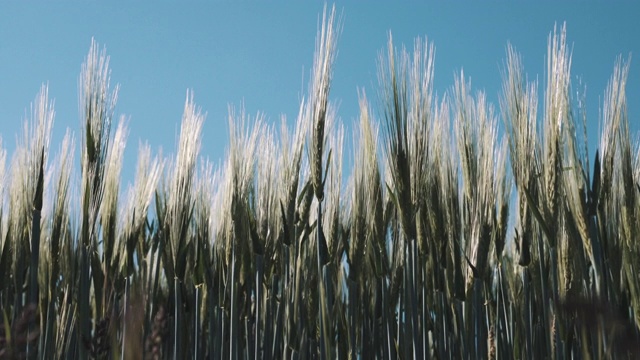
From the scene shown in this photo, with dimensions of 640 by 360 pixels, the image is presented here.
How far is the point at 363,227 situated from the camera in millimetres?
2980

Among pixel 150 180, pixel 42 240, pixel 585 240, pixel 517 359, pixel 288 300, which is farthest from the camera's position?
pixel 42 240

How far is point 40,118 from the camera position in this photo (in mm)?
2998

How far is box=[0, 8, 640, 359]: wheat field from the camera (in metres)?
2.59

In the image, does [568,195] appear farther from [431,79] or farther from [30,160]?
[30,160]

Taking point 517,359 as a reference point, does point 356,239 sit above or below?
above

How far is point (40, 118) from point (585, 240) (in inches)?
77.3

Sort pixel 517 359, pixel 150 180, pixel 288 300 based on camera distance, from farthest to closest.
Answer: pixel 150 180 < pixel 288 300 < pixel 517 359

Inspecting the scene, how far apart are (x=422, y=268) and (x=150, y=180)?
3.80ft

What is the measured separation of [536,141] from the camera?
8.71 ft

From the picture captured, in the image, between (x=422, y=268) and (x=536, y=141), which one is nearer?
(x=536, y=141)

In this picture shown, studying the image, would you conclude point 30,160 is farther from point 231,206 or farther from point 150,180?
point 231,206

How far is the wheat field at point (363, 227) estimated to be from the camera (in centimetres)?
259

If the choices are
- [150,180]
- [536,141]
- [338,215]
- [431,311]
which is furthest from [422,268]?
[150,180]

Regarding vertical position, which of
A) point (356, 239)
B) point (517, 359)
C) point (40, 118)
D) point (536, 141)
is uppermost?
point (40, 118)
